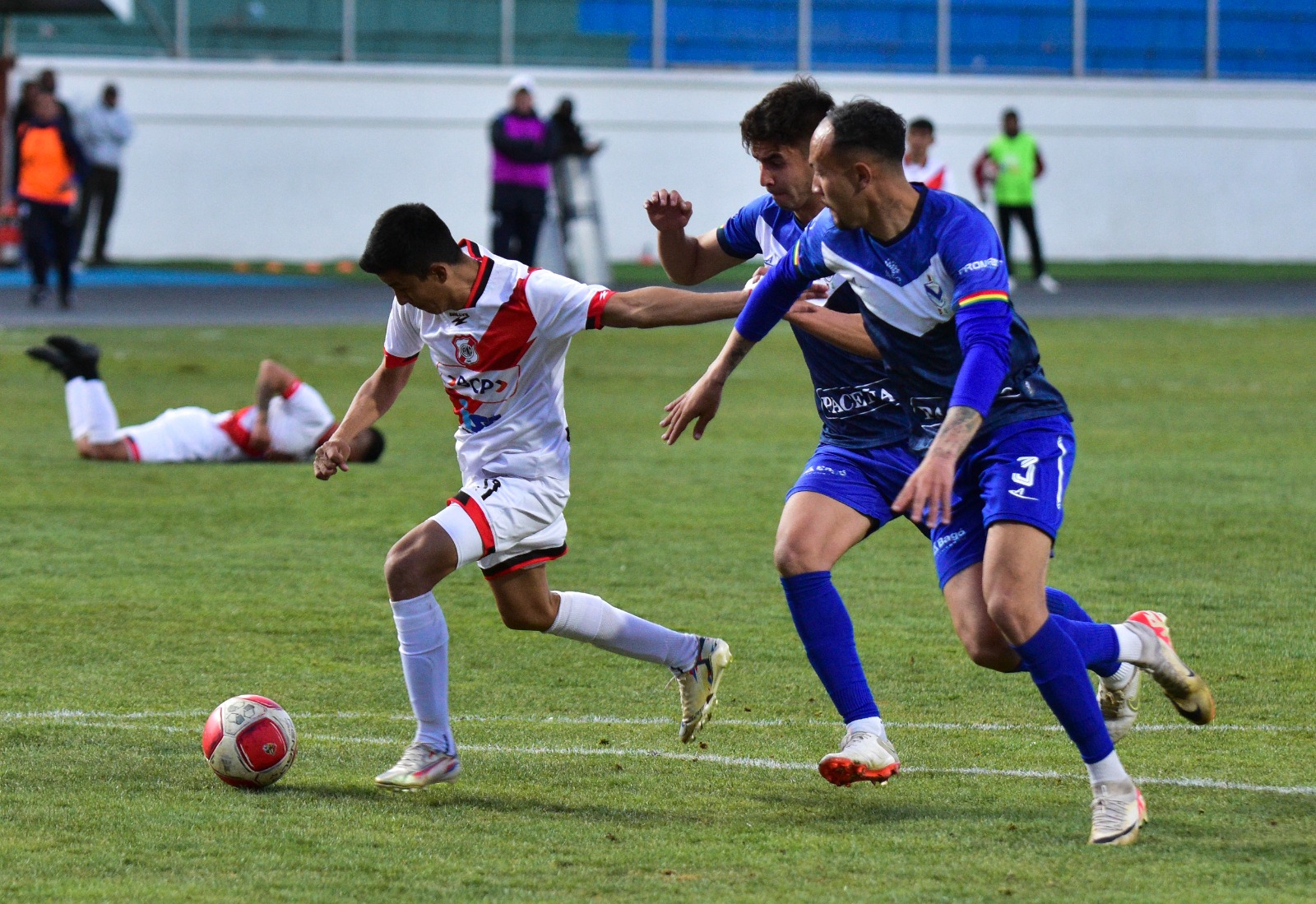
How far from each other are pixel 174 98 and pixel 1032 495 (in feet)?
85.8

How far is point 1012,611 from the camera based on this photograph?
4.13 metres

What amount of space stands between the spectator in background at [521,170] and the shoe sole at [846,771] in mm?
14461

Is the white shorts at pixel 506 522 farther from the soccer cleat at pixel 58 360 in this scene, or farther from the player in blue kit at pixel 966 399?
the soccer cleat at pixel 58 360

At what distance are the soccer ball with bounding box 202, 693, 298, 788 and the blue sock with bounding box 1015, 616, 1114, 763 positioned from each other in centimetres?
185

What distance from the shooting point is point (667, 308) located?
482 cm

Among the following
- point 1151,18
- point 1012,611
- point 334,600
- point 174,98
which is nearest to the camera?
point 1012,611

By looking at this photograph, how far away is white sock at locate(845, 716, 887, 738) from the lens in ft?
15.1

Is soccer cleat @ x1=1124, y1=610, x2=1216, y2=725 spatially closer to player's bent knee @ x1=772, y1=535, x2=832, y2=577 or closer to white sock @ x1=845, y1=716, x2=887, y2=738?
white sock @ x1=845, y1=716, x2=887, y2=738

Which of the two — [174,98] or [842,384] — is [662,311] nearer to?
[842,384]

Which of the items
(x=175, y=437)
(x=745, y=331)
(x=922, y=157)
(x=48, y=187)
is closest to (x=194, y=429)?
(x=175, y=437)

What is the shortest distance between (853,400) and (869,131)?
950 mm

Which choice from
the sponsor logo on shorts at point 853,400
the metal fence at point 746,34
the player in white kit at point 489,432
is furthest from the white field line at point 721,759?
the metal fence at point 746,34

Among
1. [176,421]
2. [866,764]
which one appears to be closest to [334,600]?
[866,764]

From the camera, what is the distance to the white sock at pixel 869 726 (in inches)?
181
